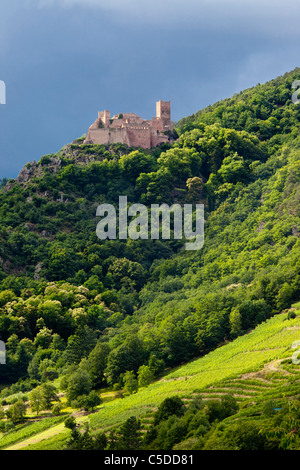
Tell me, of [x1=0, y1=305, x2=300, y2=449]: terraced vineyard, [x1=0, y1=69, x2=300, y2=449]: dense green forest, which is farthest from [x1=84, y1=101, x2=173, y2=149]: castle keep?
[x1=0, y1=305, x2=300, y2=449]: terraced vineyard

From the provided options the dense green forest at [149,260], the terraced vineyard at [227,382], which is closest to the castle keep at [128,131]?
the dense green forest at [149,260]

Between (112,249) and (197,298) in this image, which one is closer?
(197,298)

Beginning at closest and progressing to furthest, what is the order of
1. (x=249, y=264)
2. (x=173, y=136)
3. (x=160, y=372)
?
(x=160, y=372)
(x=249, y=264)
(x=173, y=136)

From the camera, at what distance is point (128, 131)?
97.5 m

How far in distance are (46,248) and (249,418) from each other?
4680 centimetres

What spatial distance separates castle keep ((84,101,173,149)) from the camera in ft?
319

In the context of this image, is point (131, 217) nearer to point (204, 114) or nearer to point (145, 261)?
point (145, 261)

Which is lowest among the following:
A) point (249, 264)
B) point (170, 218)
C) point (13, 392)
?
point (13, 392)

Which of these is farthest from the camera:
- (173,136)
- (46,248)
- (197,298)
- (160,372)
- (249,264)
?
(173,136)

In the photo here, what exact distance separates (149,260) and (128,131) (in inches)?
975

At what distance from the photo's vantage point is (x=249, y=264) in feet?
229

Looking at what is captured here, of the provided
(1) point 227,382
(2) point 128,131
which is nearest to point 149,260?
(2) point 128,131

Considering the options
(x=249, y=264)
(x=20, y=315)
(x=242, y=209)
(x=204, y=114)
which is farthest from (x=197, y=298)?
(x=204, y=114)

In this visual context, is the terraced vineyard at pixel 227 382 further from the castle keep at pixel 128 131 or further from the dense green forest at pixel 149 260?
the castle keep at pixel 128 131
